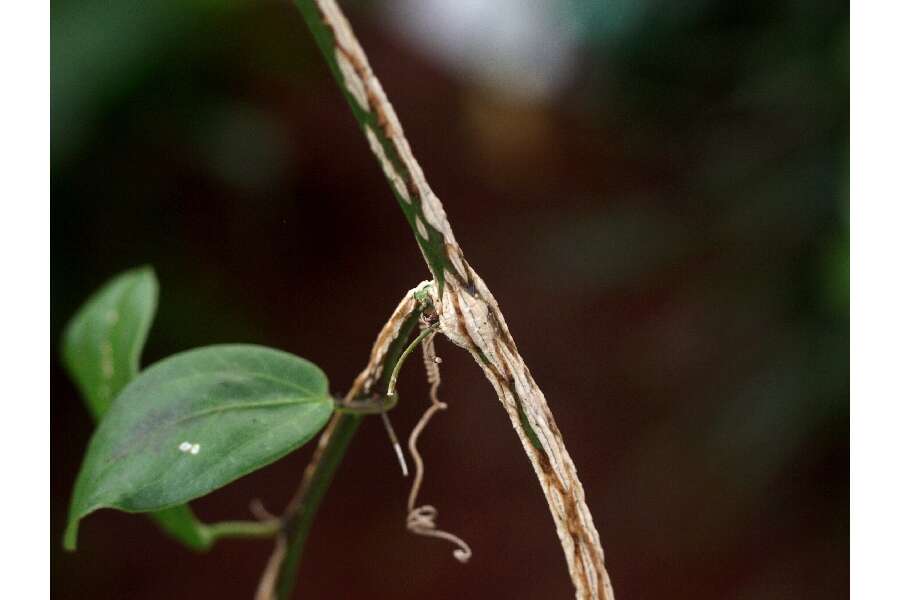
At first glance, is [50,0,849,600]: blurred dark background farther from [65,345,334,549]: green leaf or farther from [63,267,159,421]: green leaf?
[65,345,334,549]: green leaf

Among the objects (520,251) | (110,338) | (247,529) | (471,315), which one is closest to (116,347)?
(110,338)

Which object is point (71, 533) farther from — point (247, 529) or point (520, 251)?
point (520, 251)

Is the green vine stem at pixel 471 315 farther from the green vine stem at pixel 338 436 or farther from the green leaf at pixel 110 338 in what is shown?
the green leaf at pixel 110 338

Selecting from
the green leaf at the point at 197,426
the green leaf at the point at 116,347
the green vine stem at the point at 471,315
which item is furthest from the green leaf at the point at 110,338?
the green vine stem at the point at 471,315

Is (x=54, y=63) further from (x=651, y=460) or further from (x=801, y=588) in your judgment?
(x=801, y=588)

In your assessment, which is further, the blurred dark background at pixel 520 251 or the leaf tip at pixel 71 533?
the blurred dark background at pixel 520 251

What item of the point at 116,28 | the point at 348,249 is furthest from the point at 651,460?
the point at 116,28
